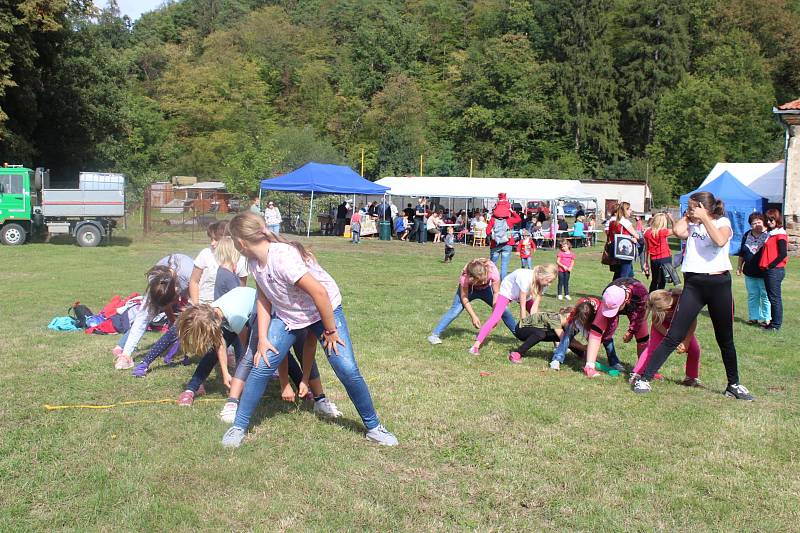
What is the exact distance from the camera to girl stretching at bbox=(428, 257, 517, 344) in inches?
301

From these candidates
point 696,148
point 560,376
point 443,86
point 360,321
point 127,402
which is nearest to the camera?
point 127,402

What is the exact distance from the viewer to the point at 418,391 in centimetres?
605

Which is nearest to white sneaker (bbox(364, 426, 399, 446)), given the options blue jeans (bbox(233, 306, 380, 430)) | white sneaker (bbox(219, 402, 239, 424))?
blue jeans (bbox(233, 306, 380, 430))

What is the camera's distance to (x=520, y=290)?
25.1 feet

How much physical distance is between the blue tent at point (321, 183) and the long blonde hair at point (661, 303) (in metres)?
20.9

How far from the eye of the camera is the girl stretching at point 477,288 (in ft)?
25.1

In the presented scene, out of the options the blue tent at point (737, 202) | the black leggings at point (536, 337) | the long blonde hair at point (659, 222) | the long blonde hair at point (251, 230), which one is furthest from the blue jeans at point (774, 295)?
the blue tent at point (737, 202)

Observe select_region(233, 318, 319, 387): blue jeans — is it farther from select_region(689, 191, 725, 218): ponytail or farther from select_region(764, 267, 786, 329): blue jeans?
select_region(764, 267, 786, 329): blue jeans

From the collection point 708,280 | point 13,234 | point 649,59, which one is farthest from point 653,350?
point 649,59

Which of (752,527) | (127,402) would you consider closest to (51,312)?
(127,402)

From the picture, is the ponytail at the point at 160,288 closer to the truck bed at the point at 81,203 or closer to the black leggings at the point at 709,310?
the black leggings at the point at 709,310

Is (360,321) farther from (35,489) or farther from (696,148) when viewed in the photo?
(696,148)

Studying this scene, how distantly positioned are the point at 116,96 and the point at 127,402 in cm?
3031

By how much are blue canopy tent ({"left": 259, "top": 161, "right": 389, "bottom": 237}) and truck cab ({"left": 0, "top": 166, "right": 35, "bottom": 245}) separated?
27.0 feet
